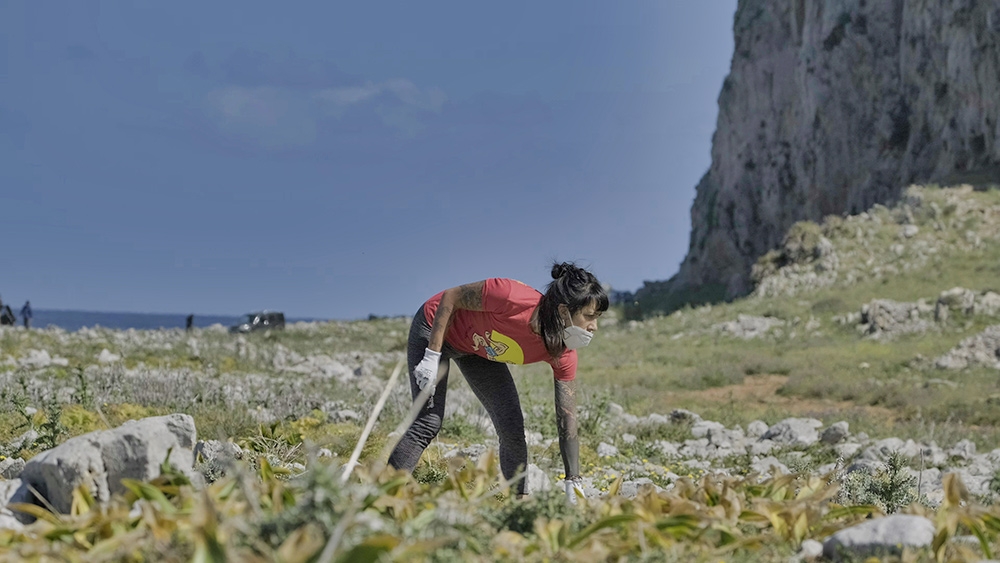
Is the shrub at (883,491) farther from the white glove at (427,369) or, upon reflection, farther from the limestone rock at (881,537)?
the white glove at (427,369)

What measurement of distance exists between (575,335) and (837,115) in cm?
4582

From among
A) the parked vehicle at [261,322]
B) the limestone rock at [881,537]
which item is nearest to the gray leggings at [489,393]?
the limestone rock at [881,537]

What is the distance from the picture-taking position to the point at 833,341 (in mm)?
18547

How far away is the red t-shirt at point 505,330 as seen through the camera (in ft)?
13.5

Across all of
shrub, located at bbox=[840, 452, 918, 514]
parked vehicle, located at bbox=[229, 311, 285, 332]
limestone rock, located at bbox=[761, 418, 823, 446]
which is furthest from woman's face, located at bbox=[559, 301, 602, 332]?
parked vehicle, located at bbox=[229, 311, 285, 332]

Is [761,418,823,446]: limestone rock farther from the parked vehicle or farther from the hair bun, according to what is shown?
the parked vehicle

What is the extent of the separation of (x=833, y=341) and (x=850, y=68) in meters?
30.6

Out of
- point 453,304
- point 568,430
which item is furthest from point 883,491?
point 453,304

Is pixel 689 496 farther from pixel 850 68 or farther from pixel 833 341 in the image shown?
pixel 850 68

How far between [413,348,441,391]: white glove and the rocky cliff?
105 ft

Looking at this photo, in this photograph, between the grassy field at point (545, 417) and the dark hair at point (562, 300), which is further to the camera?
the dark hair at point (562, 300)

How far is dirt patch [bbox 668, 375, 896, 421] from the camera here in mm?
11052

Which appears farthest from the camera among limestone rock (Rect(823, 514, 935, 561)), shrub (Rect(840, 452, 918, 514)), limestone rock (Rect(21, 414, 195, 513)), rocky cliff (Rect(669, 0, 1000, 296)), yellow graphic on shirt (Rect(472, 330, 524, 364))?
rocky cliff (Rect(669, 0, 1000, 296))

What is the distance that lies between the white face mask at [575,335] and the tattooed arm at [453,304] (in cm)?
45
